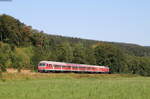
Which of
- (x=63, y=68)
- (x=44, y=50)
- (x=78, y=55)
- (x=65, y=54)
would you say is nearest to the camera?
(x=63, y=68)

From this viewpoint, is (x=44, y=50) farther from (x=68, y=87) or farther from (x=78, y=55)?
(x=68, y=87)

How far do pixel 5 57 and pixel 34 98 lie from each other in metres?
34.7

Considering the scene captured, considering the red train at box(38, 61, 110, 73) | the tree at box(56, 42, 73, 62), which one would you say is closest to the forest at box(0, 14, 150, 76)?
the tree at box(56, 42, 73, 62)

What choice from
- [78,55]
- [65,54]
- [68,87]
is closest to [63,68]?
[65,54]

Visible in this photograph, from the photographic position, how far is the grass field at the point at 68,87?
23156 mm

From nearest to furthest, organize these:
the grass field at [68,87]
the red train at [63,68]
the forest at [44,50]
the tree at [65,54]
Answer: the grass field at [68,87], the red train at [63,68], the forest at [44,50], the tree at [65,54]

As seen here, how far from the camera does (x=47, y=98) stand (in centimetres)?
2059

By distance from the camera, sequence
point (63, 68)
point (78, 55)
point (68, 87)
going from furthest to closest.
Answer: point (78, 55), point (63, 68), point (68, 87)

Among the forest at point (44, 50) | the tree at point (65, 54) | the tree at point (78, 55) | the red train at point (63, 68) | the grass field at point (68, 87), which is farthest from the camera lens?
the tree at point (78, 55)

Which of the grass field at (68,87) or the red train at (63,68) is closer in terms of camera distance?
the grass field at (68,87)

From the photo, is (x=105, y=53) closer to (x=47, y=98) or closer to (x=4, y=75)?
(x=4, y=75)

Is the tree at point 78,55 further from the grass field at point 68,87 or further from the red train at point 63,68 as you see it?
the grass field at point 68,87

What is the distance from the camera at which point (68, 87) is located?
99.5ft

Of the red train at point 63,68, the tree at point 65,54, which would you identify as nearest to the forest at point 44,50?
the tree at point 65,54
